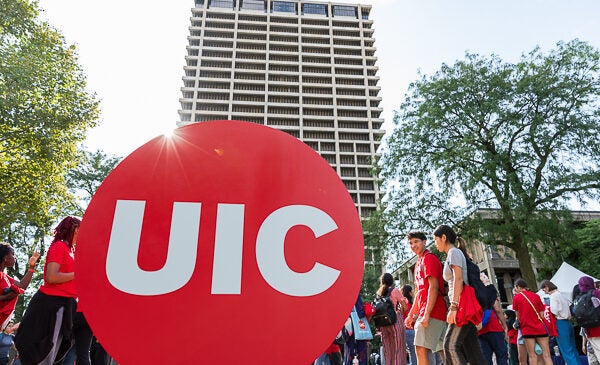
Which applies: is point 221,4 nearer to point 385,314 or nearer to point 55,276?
point 385,314

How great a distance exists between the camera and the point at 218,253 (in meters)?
1.95

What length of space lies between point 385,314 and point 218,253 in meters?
3.97

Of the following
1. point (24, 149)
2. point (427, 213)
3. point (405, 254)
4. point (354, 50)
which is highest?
point (354, 50)

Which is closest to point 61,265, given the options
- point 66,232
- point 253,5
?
point 66,232

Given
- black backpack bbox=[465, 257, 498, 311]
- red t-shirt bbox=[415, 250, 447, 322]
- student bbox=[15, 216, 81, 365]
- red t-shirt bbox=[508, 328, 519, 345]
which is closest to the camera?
student bbox=[15, 216, 81, 365]

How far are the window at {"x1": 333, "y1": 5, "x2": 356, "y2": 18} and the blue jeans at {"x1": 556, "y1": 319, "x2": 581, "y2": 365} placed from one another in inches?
3060

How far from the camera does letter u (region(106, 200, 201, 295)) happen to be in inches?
72.3

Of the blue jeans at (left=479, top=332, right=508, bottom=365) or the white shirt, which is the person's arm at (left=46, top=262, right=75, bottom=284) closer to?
the blue jeans at (left=479, top=332, right=508, bottom=365)

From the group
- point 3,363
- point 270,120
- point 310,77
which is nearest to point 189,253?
point 3,363

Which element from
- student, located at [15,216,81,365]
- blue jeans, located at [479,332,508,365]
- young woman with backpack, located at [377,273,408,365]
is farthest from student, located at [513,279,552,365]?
student, located at [15,216,81,365]

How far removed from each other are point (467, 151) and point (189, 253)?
48.4ft

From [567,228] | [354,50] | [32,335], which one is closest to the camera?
[32,335]

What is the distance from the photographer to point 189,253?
192 cm

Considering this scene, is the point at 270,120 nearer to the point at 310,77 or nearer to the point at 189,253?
the point at 310,77
